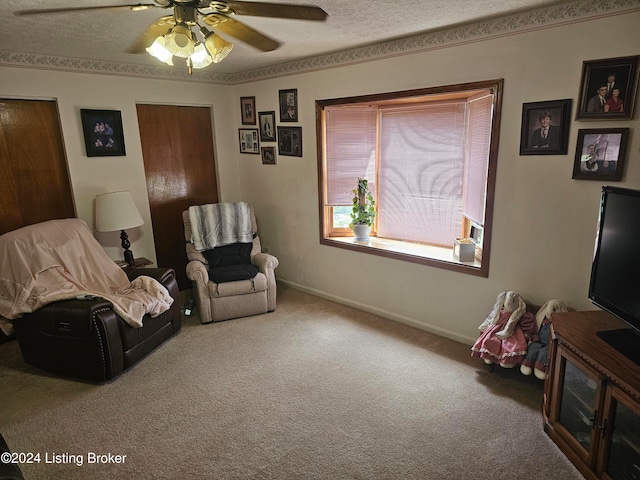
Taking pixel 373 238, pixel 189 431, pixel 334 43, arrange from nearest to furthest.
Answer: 1. pixel 189 431
2. pixel 334 43
3. pixel 373 238

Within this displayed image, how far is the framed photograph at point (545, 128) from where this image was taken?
2578mm

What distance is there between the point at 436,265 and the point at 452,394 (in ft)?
3.60

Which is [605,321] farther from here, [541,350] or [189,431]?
[189,431]

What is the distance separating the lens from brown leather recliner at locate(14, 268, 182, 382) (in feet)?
9.26

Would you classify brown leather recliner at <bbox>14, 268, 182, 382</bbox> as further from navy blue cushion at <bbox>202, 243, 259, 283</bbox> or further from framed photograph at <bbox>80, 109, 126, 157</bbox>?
framed photograph at <bbox>80, 109, 126, 157</bbox>

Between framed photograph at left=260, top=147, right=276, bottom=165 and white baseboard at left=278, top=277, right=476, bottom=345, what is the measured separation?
1385 mm

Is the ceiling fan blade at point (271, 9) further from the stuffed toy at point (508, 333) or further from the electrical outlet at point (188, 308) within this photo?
the electrical outlet at point (188, 308)

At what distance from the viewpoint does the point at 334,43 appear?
10.7ft

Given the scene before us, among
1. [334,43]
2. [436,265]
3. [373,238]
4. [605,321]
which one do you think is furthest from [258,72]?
[605,321]

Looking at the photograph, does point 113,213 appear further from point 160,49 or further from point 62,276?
point 160,49

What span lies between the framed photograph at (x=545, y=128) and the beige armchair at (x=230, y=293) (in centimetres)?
248

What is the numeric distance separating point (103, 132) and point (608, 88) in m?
4.05

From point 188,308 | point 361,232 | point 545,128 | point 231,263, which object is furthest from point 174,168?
point 545,128

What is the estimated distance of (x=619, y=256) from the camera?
81.7 inches
